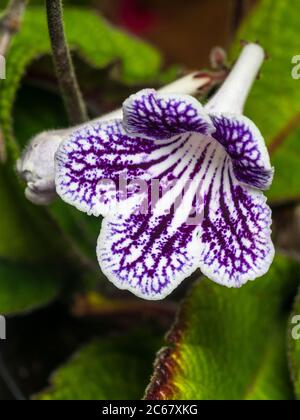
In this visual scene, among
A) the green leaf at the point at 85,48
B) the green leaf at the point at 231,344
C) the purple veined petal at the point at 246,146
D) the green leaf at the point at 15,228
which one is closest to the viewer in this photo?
the purple veined petal at the point at 246,146

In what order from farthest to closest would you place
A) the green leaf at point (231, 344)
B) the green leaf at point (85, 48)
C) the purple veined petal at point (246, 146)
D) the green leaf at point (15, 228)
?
1. the green leaf at point (15, 228)
2. the green leaf at point (85, 48)
3. the green leaf at point (231, 344)
4. the purple veined petal at point (246, 146)

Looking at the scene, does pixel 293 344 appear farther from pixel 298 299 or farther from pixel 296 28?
pixel 296 28

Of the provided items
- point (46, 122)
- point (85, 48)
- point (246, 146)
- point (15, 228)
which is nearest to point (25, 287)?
point (15, 228)

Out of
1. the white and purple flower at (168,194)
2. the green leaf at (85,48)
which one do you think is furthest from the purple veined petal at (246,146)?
the green leaf at (85,48)

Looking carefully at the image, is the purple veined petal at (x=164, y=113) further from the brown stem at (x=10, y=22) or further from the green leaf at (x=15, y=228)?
the green leaf at (x=15, y=228)

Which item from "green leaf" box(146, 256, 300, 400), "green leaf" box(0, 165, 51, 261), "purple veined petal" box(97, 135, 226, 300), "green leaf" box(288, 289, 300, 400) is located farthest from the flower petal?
"green leaf" box(0, 165, 51, 261)
